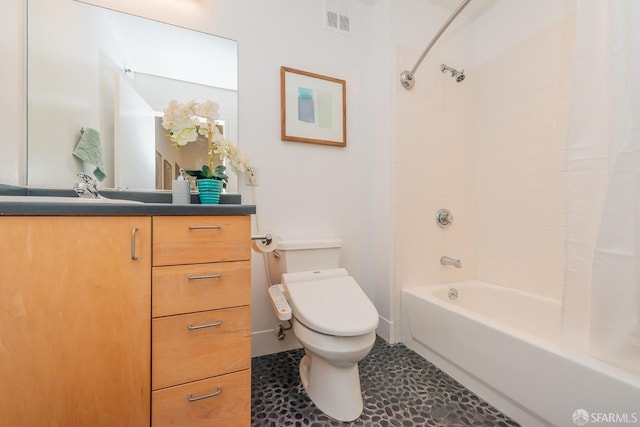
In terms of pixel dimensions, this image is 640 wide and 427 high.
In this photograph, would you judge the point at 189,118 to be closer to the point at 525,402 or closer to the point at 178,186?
the point at 178,186

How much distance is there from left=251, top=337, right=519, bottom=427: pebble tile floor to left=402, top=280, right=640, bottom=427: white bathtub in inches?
3.7

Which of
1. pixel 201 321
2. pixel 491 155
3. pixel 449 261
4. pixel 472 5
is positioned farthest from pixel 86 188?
pixel 472 5

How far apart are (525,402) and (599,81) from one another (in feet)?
3.93

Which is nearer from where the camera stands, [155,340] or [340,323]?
[155,340]

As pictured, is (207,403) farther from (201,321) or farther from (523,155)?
(523,155)

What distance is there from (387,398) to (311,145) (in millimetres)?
1432

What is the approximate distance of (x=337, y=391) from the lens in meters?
1.11

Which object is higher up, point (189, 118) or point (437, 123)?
point (437, 123)

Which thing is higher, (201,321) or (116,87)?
(116,87)

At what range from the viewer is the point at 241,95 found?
5.04 feet

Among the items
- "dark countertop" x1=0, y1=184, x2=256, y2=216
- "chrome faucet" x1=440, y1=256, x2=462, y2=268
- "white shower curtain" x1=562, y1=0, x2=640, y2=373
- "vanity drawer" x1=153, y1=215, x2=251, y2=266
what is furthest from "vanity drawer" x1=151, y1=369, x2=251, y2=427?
"chrome faucet" x1=440, y1=256, x2=462, y2=268

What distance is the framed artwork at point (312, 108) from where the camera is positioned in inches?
64.6

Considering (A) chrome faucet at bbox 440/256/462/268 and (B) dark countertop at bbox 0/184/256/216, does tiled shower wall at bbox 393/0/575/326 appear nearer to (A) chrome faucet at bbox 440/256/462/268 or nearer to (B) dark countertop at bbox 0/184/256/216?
(A) chrome faucet at bbox 440/256/462/268

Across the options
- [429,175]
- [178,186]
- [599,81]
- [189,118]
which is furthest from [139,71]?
[599,81]
